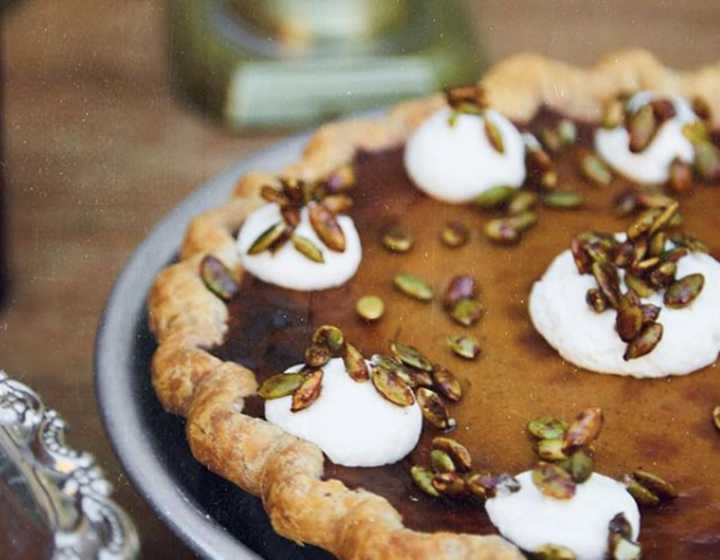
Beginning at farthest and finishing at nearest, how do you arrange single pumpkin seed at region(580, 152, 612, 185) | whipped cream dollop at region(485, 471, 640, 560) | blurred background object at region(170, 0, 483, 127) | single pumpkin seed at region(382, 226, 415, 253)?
1. blurred background object at region(170, 0, 483, 127)
2. single pumpkin seed at region(580, 152, 612, 185)
3. single pumpkin seed at region(382, 226, 415, 253)
4. whipped cream dollop at region(485, 471, 640, 560)

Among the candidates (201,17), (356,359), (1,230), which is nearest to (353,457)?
(356,359)

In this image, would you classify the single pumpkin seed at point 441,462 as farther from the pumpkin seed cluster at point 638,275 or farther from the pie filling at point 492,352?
the pumpkin seed cluster at point 638,275

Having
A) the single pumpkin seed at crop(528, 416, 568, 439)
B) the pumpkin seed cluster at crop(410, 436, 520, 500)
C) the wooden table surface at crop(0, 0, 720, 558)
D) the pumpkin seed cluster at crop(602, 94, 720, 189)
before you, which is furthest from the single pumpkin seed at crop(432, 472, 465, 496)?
the pumpkin seed cluster at crop(602, 94, 720, 189)

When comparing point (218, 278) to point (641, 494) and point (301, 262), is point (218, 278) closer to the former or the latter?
point (301, 262)

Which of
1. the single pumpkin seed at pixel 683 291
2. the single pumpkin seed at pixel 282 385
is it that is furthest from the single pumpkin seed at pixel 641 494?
the single pumpkin seed at pixel 282 385

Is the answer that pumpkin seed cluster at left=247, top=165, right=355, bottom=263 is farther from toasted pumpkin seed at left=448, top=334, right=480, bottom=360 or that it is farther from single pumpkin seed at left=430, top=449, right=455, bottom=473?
single pumpkin seed at left=430, top=449, right=455, bottom=473
